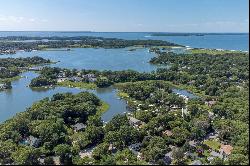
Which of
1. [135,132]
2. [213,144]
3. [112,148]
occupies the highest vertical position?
[135,132]

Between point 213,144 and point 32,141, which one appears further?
point 213,144

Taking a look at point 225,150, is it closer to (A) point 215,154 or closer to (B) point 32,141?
(A) point 215,154

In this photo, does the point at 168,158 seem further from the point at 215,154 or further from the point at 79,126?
the point at 79,126

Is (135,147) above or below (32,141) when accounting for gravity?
below

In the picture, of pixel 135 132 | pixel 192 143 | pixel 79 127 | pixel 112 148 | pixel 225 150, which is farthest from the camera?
pixel 79 127

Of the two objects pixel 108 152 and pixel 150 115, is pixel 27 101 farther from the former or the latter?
pixel 108 152

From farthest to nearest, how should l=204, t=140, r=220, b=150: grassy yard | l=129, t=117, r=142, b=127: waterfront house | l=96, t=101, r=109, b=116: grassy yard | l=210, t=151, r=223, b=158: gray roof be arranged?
l=96, t=101, r=109, b=116: grassy yard → l=129, t=117, r=142, b=127: waterfront house → l=204, t=140, r=220, b=150: grassy yard → l=210, t=151, r=223, b=158: gray roof

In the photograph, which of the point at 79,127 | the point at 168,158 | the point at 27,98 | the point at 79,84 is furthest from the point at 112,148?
the point at 79,84

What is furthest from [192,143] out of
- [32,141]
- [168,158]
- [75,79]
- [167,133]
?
[75,79]

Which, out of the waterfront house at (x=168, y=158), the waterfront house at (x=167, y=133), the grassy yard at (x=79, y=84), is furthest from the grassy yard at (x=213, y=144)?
the grassy yard at (x=79, y=84)

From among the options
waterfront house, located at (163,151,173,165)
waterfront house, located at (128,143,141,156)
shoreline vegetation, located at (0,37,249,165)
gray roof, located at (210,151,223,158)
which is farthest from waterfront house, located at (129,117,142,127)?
gray roof, located at (210,151,223,158)

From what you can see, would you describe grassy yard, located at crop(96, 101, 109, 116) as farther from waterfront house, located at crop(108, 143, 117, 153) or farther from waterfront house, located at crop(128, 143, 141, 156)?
waterfront house, located at crop(128, 143, 141, 156)

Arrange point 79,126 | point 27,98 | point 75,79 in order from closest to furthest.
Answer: point 79,126 < point 27,98 < point 75,79
